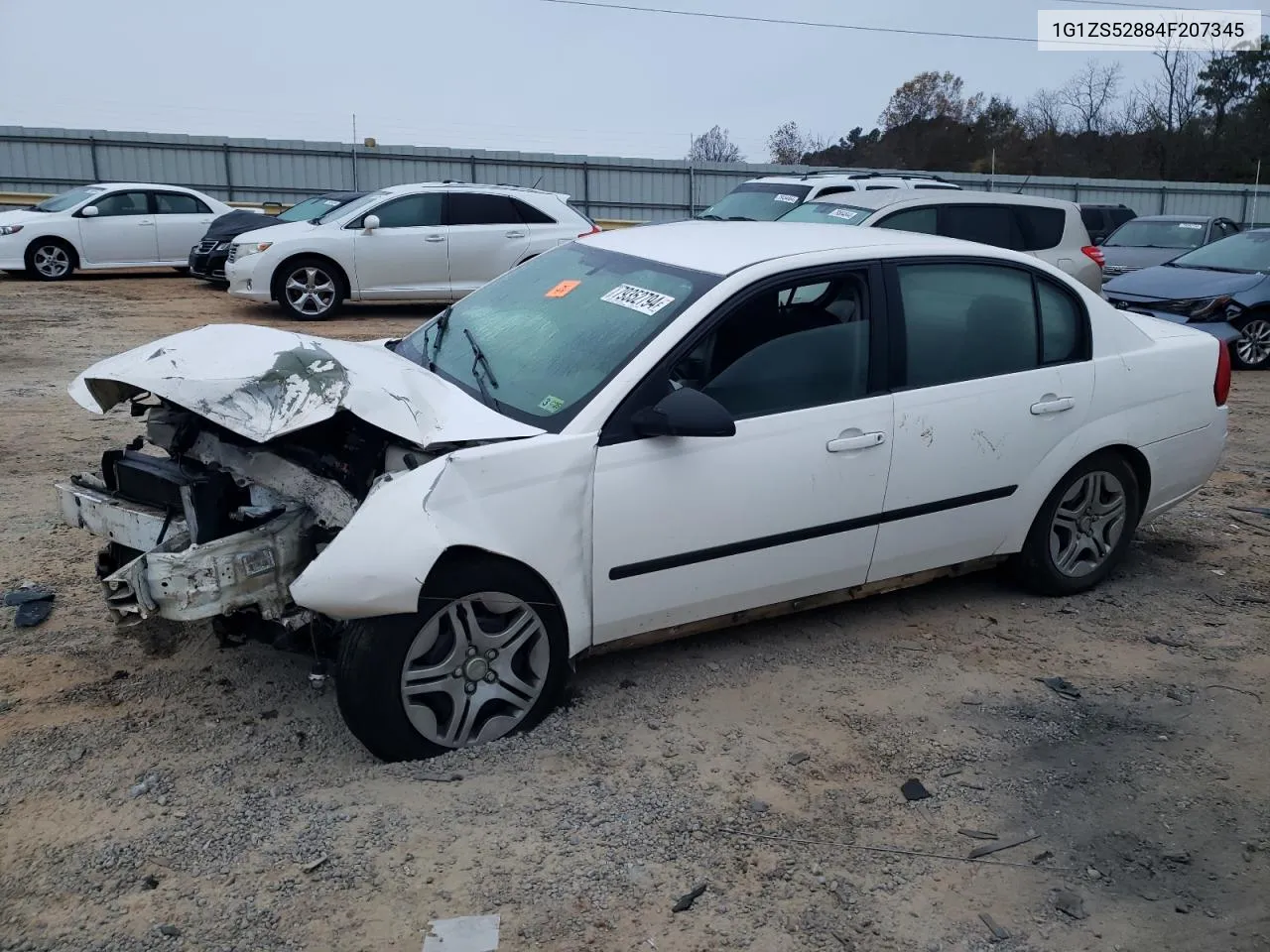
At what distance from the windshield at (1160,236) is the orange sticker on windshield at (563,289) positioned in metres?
14.4

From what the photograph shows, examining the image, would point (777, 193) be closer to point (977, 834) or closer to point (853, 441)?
point (853, 441)

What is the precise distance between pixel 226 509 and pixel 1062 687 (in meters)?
3.15

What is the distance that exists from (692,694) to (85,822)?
2.04m

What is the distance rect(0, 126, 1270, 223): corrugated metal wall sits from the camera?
900 inches

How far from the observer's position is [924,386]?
4.47 meters

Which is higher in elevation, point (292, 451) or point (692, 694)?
point (292, 451)

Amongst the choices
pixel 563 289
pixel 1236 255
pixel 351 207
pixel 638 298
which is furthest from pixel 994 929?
pixel 351 207

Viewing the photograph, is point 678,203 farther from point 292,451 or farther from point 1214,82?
point 1214,82

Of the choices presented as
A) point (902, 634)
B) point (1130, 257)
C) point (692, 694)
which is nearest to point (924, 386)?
point (902, 634)

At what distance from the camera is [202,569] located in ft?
11.4

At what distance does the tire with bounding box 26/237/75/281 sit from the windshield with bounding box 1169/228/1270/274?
1487cm

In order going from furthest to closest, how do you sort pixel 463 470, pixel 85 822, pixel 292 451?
1. pixel 292 451
2. pixel 463 470
3. pixel 85 822

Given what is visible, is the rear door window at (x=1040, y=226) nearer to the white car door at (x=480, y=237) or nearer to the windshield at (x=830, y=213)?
the windshield at (x=830, y=213)

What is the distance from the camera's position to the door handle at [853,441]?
4.21 meters
